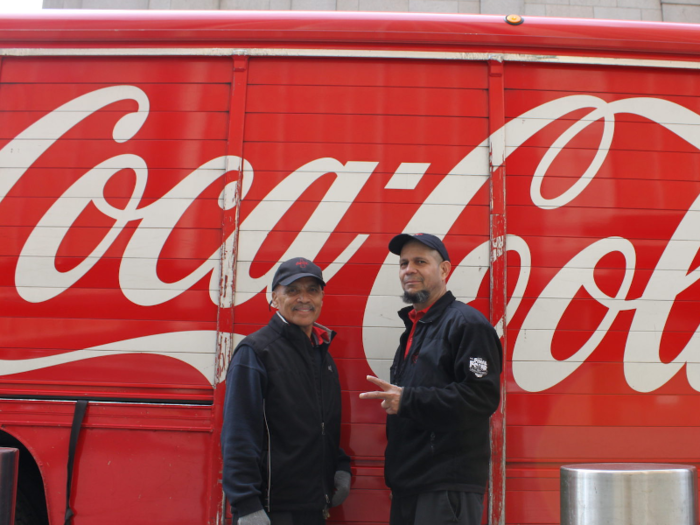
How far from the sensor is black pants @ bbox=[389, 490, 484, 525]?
2.13m

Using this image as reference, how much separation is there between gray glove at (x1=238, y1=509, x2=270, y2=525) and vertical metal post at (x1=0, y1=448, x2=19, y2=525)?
818 millimetres

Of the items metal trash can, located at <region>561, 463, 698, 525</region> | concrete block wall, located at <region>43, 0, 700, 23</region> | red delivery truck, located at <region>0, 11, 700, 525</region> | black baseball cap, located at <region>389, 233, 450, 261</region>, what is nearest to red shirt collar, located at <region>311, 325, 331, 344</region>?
red delivery truck, located at <region>0, 11, 700, 525</region>

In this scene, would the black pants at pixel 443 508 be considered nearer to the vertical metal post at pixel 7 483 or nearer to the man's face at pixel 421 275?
the man's face at pixel 421 275

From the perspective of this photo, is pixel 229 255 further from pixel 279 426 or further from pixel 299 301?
pixel 279 426

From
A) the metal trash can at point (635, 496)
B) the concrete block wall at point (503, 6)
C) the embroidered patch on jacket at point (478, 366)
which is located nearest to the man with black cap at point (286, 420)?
the embroidered patch on jacket at point (478, 366)

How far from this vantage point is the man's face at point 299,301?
2.41 meters

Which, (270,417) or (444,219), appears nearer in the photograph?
(270,417)

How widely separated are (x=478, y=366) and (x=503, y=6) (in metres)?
8.86

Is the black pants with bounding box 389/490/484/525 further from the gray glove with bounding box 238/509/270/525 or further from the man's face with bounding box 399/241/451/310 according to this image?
the man's face with bounding box 399/241/451/310

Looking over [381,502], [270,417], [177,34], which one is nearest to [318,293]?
[270,417]

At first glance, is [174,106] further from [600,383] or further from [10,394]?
[600,383]

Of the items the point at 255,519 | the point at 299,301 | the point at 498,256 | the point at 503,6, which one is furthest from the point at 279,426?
the point at 503,6

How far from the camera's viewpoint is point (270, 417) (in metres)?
2.29

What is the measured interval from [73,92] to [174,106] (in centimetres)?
58
